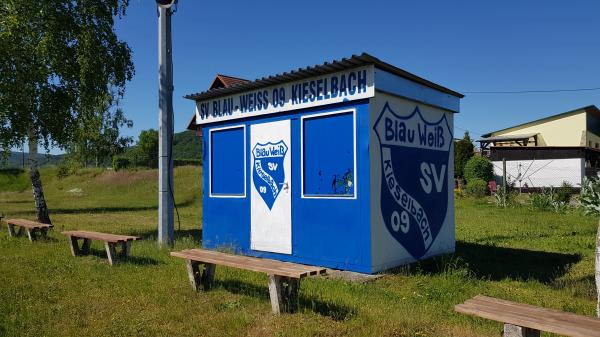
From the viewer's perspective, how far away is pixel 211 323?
4.92 m

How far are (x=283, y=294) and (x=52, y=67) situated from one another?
11510 mm

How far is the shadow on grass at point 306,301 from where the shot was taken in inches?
202

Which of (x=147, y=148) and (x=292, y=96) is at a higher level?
(x=147, y=148)

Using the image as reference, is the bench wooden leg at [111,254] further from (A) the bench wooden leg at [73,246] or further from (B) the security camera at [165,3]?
(B) the security camera at [165,3]

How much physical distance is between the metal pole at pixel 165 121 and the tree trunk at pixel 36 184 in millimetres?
6337

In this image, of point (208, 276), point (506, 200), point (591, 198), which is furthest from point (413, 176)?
point (506, 200)

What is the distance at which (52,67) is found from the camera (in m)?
13.8

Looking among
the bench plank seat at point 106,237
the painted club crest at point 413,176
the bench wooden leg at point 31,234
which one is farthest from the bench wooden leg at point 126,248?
the painted club crest at point 413,176

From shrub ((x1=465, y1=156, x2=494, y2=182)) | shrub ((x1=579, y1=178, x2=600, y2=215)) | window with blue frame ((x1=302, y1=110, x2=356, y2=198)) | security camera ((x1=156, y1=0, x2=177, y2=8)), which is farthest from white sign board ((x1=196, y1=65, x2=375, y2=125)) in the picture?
shrub ((x1=465, y1=156, x2=494, y2=182))

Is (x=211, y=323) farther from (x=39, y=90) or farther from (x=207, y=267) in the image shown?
(x=39, y=90)

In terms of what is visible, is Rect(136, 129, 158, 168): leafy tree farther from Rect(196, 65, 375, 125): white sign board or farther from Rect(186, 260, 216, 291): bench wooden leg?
Rect(186, 260, 216, 291): bench wooden leg

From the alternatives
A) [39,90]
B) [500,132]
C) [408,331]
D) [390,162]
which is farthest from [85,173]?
[408,331]

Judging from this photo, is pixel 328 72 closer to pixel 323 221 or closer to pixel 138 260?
pixel 323 221

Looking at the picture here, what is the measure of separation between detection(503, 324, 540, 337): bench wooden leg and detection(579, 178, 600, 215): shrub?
13.5 metres
